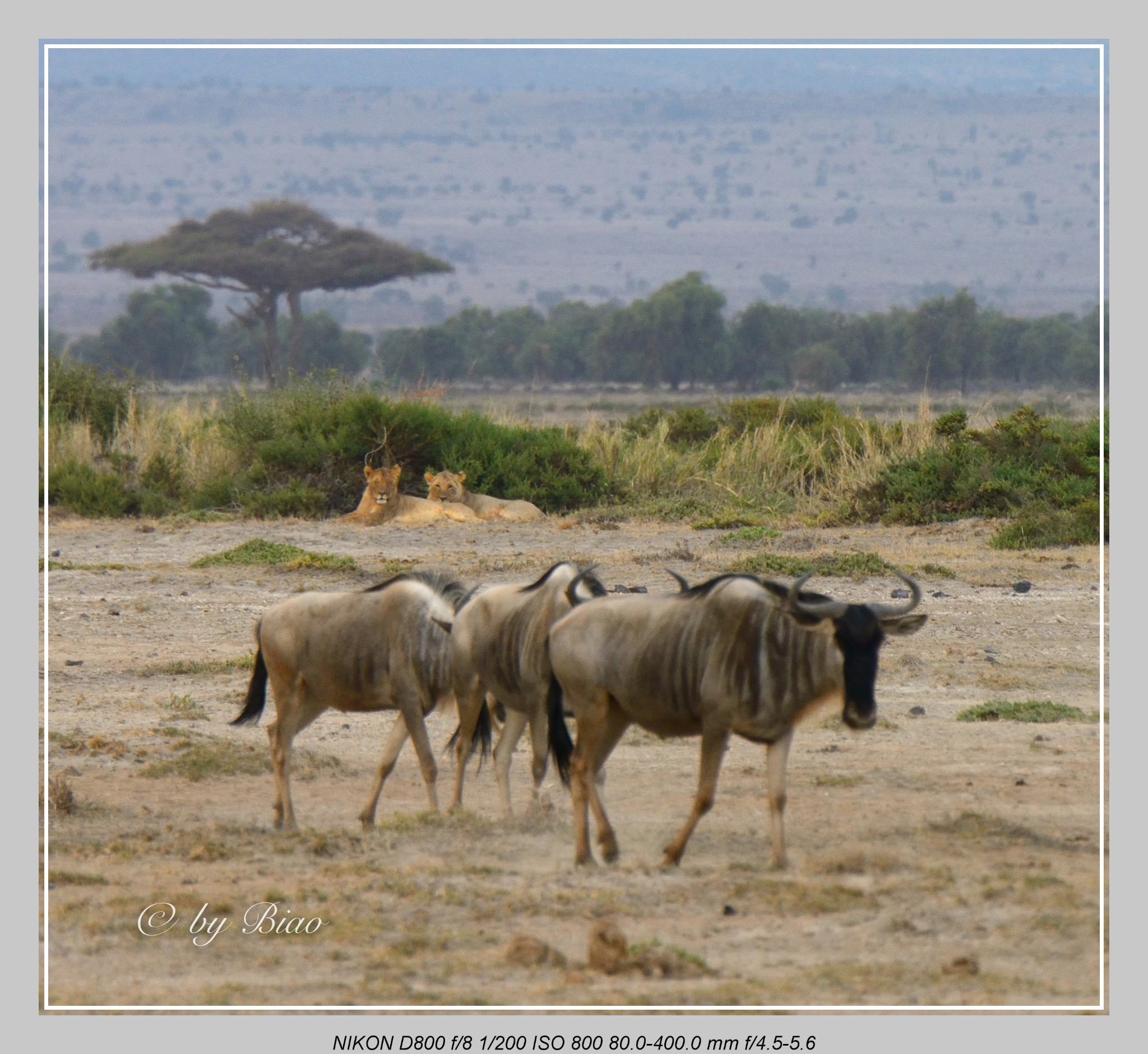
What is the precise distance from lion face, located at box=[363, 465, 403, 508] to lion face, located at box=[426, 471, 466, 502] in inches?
22.1

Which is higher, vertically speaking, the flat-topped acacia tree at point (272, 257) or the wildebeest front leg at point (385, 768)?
the flat-topped acacia tree at point (272, 257)

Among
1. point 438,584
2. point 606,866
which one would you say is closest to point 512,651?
point 438,584

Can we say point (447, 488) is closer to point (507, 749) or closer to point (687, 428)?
point (687, 428)

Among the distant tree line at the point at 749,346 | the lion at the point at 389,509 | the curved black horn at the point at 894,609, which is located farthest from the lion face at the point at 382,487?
the distant tree line at the point at 749,346

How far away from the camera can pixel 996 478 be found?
1702 cm

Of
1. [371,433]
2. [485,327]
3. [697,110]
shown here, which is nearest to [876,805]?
[371,433]

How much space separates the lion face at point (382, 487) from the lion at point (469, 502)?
0.59 m

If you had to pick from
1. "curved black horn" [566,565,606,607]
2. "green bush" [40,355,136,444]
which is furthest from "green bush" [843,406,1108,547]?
"green bush" [40,355,136,444]

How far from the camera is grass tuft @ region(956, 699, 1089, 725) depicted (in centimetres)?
899

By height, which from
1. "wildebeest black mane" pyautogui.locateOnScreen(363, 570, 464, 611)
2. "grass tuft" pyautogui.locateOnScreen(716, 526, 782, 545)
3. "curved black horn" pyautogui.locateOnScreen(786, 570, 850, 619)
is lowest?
"grass tuft" pyautogui.locateOnScreen(716, 526, 782, 545)

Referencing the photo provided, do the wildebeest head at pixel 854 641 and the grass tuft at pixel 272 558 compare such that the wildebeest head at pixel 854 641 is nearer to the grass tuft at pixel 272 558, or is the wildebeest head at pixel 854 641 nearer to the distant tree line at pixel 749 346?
the grass tuft at pixel 272 558

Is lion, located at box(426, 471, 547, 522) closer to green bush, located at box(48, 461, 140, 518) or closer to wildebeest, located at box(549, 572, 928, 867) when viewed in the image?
green bush, located at box(48, 461, 140, 518)

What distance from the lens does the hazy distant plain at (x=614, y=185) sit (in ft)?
417

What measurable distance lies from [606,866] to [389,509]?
1190cm
